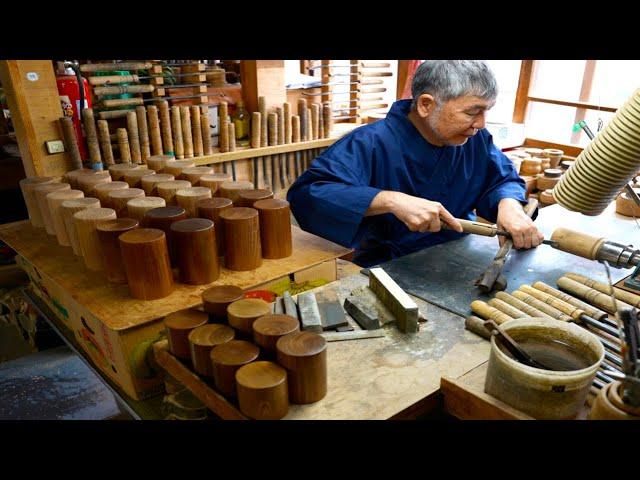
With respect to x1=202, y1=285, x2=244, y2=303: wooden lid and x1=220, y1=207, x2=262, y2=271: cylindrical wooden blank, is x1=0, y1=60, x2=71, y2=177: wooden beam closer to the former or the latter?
x1=220, y1=207, x2=262, y2=271: cylindrical wooden blank

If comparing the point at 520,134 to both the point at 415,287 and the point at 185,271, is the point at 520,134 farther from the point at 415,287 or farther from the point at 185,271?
the point at 185,271

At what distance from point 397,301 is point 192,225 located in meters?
0.79

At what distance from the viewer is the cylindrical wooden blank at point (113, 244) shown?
167 centimetres

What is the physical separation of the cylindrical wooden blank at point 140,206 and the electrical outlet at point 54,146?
168 cm

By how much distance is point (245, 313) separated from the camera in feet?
4.49

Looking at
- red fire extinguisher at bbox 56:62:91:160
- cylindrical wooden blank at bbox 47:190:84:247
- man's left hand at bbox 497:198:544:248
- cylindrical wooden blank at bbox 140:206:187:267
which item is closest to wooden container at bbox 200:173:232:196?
cylindrical wooden blank at bbox 140:206:187:267

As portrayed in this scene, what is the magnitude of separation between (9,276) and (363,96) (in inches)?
156

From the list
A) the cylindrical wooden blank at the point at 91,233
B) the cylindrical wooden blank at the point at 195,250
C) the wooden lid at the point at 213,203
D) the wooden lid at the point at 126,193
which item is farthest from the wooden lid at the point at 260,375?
the wooden lid at the point at 126,193

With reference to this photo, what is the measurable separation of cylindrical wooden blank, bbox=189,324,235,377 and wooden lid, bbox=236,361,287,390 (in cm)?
15

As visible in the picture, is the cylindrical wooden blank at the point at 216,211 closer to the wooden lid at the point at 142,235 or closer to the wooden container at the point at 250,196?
the wooden container at the point at 250,196

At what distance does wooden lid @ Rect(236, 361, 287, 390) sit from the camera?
1.13m

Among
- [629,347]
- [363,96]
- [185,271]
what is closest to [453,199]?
[185,271]

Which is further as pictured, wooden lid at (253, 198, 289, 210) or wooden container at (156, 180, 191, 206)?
wooden container at (156, 180, 191, 206)

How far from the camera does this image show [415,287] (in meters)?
1.91
